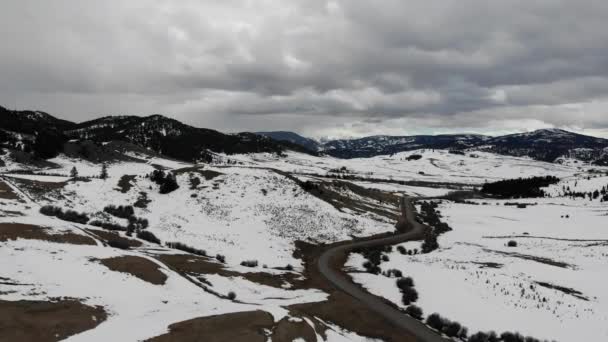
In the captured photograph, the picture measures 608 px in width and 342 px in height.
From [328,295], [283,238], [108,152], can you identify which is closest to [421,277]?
[328,295]

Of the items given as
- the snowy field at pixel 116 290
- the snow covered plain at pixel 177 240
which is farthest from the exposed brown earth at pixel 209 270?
the snowy field at pixel 116 290

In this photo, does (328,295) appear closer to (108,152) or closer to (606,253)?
(606,253)

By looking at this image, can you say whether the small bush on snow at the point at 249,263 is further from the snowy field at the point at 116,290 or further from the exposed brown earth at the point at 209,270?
the snowy field at the point at 116,290

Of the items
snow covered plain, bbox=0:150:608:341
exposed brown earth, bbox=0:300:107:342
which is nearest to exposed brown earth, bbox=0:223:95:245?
snow covered plain, bbox=0:150:608:341

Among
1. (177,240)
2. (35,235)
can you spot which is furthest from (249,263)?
(35,235)

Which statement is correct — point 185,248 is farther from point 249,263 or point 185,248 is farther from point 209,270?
point 209,270

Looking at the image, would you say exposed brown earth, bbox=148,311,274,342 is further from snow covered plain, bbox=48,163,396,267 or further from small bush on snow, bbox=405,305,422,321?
snow covered plain, bbox=48,163,396,267
